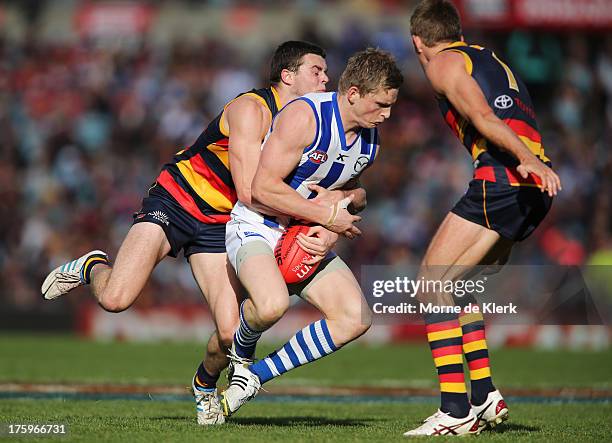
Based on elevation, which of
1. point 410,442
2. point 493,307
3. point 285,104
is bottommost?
point 410,442

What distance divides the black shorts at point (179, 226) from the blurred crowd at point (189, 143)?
10266 mm

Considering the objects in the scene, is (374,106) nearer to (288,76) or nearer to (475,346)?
(288,76)

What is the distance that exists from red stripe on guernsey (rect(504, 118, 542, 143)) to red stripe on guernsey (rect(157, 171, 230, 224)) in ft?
7.57

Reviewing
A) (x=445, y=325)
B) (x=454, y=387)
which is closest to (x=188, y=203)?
(x=445, y=325)

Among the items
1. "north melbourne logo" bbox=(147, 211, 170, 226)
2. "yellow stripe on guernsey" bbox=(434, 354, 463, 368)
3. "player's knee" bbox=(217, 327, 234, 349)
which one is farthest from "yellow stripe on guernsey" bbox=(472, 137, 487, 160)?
"north melbourne logo" bbox=(147, 211, 170, 226)

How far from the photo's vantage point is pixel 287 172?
268 inches

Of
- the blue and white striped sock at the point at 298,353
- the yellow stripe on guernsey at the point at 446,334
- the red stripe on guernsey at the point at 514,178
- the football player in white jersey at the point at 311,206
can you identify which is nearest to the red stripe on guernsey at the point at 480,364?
the yellow stripe on guernsey at the point at 446,334

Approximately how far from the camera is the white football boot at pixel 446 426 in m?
6.53

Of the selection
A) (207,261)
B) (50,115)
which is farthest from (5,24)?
(207,261)

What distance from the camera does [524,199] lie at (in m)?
6.79

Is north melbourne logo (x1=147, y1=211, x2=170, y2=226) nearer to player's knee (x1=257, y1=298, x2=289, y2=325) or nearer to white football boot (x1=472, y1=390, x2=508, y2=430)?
player's knee (x1=257, y1=298, x2=289, y2=325)

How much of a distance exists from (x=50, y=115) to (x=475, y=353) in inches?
612

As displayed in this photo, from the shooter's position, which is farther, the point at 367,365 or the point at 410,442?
the point at 367,365

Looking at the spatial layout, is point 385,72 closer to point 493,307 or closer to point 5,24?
point 493,307
